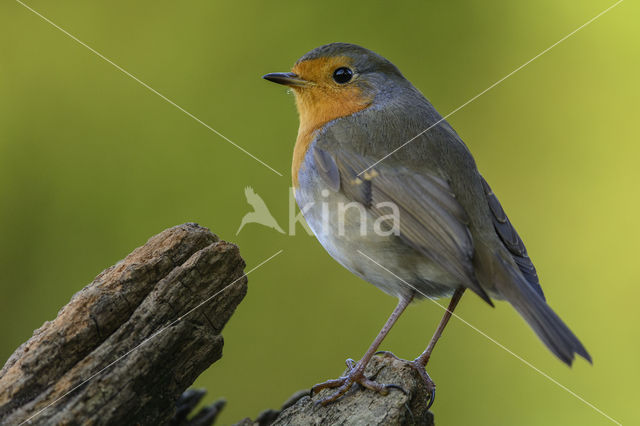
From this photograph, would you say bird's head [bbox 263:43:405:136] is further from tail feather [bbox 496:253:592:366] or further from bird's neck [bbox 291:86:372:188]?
tail feather [bbox 496:253:592:366]

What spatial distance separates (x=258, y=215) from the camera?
4910 mm

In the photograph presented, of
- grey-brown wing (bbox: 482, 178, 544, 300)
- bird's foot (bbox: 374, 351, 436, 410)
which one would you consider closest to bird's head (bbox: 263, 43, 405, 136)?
grey-brown wing (bbox: 482, 178, 544, 300)

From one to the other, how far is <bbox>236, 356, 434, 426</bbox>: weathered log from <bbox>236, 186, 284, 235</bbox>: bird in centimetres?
182

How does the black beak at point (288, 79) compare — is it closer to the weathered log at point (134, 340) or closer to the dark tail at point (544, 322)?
the weathered log at point (134, 340)

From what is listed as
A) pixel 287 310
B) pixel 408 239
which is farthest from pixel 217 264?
pixel 287 310

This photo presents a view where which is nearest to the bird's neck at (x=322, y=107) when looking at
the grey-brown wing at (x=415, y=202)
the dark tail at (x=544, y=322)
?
the grey-brown wing at (x=415, y=202)

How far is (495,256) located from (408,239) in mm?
401

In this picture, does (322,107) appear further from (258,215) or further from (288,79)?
(258,215)

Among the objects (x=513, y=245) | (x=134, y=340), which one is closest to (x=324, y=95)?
(x=513, y=245)

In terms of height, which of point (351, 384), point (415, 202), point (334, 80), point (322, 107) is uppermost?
point (334, 80)

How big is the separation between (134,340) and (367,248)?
3.68ft

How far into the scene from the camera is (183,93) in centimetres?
506

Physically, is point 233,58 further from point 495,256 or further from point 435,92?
point 495,256

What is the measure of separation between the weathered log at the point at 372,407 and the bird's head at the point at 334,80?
4.55 feet
